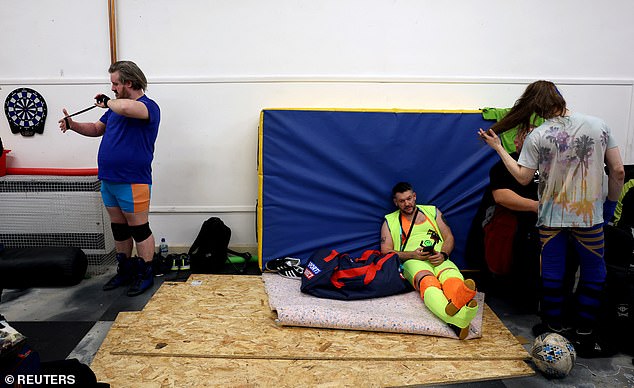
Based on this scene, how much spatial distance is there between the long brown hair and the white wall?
1249mm

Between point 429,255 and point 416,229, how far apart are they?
246 mm

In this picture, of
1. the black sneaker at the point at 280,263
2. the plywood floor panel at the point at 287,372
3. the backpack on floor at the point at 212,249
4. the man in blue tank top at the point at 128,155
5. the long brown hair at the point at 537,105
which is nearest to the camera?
the plywood floor panel at the point at 287,372

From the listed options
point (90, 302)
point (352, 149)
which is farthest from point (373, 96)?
point (90, 302)

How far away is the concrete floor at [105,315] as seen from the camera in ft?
7.77

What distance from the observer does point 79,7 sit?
380 cm

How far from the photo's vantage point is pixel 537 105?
2559 mm

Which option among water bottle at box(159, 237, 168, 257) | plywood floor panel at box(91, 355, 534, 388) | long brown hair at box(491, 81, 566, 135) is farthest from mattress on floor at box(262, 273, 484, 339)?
water bottle at box(159, 237, 168, 257)

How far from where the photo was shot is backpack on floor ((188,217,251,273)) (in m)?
3.74

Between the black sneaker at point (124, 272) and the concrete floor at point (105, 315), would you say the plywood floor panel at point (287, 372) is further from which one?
the black sneaker at point (124, 272)

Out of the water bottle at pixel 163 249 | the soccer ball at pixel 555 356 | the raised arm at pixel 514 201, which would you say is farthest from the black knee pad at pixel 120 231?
the soccer ball at pixel 555 356

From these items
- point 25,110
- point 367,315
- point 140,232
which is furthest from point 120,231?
point 367,315

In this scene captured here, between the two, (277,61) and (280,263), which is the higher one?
(277,61)

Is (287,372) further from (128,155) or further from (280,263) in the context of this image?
(128,155)

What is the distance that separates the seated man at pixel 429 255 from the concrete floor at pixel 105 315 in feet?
1.33
